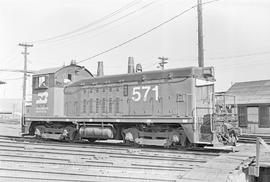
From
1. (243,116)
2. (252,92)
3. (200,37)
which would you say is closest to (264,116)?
(243,116)

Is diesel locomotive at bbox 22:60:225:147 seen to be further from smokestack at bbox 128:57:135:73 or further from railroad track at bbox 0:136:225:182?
railroad track at bbox 0:136:225:182

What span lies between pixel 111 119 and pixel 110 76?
6.95ft

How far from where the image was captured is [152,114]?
13703 millimetres

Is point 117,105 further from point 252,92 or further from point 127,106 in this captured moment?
point 252,92

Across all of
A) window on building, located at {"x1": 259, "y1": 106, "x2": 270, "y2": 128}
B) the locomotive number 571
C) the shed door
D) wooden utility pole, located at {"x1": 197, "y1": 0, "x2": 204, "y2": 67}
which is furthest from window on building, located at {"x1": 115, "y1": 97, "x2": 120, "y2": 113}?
the shed door

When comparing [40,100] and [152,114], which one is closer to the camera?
[152,114]

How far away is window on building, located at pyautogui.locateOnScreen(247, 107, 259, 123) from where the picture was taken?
1125 inches

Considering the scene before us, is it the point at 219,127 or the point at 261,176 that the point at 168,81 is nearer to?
the point at 219,127

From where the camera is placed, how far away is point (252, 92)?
30.7m

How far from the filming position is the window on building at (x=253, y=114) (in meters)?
28.6

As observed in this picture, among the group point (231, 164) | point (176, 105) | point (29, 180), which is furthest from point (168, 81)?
point (29, 180)

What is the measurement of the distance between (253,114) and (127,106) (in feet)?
58.2

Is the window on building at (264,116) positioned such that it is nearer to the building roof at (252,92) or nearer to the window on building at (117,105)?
the building roof at (252,92)

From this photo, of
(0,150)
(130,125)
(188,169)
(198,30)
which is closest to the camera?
(188,169)
